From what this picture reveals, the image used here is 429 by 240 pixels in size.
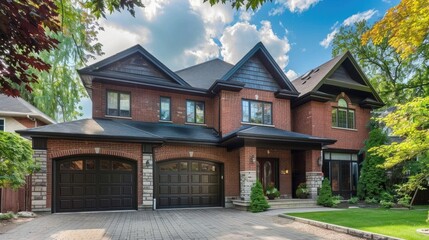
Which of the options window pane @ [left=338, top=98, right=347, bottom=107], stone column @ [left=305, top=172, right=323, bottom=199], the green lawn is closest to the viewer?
the green lawn

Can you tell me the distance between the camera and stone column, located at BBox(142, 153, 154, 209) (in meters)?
12.8

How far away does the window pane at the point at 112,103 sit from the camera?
1418 cm

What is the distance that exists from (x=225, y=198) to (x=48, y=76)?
19.8 m

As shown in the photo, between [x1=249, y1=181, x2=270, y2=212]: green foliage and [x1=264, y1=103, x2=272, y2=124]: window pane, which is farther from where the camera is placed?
[x1=264, y1=103, x2=272, y2=124]: window pane

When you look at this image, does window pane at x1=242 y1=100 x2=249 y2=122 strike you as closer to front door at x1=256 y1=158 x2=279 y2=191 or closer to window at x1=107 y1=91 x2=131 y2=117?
front door at x1=256 y1=158 x2=279 y2=191

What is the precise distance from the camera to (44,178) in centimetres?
1150

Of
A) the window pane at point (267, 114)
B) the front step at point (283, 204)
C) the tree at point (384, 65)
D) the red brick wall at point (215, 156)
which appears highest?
the tree at point (384, 65)

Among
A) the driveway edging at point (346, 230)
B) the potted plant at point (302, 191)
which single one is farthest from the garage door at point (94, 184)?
the potted plant at point (302, 191)

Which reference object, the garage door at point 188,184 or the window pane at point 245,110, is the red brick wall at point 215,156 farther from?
the window pane at point 245,110

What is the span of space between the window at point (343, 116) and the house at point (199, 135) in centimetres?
6

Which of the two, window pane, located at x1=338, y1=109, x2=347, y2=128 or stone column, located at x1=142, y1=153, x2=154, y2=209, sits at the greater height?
window pane, located at x1=338, y1=109, x2=347, y2=128

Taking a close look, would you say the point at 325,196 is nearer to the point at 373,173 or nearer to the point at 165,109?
the point at 373,173

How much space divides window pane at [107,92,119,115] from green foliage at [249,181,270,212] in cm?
743

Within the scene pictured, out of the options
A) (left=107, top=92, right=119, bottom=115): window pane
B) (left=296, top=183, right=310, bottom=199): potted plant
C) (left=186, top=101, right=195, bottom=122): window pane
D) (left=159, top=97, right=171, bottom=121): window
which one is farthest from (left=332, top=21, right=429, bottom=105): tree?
(left=107, top=92, right=119, bottom=115): window pane
